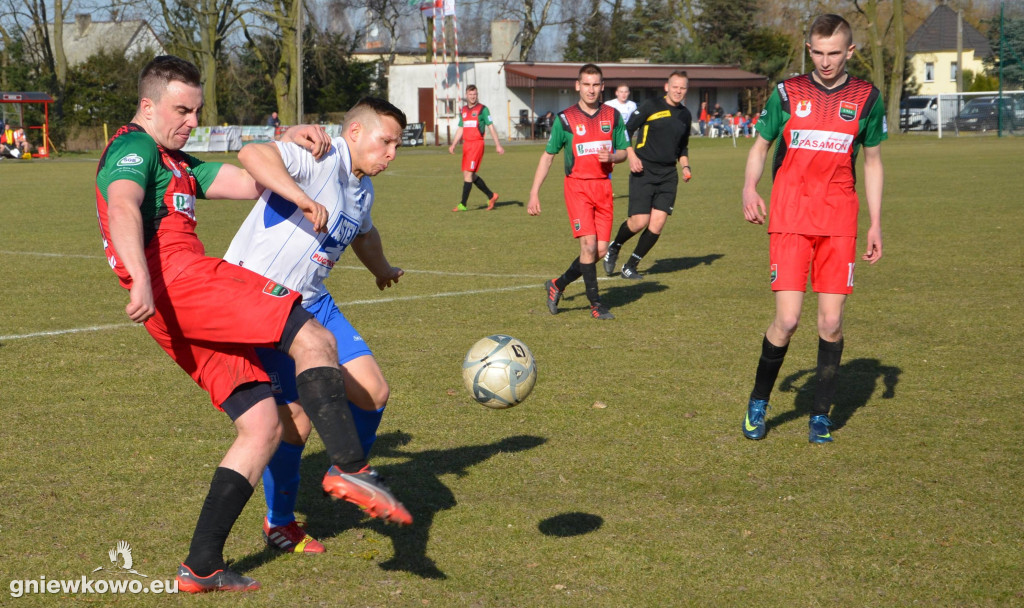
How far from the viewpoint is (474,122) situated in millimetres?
19812

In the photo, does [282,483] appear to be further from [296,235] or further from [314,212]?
[314,212]

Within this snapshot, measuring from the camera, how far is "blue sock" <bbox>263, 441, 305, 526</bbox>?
13.3 feet

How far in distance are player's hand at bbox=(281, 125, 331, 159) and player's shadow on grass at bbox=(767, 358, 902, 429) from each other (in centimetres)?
325

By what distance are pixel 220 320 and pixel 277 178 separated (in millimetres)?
550

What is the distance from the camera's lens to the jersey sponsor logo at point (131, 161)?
3.52m

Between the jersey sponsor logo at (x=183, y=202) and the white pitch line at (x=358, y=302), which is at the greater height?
the jersey sponsor logo at (x=183, y=202)

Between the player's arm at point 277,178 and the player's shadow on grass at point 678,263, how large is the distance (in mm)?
8397

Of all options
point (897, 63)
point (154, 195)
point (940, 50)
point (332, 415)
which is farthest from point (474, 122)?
point (940, 50)

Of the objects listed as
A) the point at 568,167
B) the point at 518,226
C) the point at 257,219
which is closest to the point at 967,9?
the point at 518,226

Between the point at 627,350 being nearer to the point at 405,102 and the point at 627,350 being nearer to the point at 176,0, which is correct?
the point at 176,0

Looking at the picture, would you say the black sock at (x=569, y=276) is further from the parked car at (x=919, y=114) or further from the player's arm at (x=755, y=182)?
the parked car at (x=919, y=114)

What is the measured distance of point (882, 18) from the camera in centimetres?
7612

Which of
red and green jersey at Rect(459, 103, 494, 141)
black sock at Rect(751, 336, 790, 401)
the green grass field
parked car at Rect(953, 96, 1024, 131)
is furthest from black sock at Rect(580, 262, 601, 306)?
parked car at Rect(953, 96, 1024, 131)

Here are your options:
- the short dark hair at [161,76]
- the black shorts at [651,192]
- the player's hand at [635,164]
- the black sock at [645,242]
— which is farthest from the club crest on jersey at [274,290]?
the black sock at [645,242]
